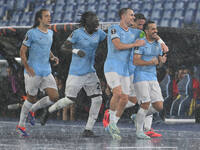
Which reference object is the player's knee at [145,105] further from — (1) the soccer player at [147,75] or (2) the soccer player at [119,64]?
(2) the soccer player at [119,64]

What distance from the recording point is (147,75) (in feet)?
28.2

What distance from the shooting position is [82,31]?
28.9 ft

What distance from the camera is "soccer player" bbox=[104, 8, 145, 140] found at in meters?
8.27

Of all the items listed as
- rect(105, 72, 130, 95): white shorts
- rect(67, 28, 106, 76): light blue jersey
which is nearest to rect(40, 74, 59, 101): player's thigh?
rect(67, 28, 106, 76): light blue jersey

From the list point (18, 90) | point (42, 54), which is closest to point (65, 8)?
point (18, 90)

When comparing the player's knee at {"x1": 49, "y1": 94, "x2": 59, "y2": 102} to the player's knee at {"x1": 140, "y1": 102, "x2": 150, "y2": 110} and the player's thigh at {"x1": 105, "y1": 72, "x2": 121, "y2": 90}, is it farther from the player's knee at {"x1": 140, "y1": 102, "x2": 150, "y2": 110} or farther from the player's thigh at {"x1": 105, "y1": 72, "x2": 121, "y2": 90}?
the player's knee at {"x1": 140, "y1": 102, "x2": 150, "y2": 110}

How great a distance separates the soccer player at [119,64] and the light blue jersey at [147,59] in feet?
0.68

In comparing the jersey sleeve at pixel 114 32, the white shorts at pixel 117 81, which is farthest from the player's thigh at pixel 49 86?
the jersey sleeve at pixel 114 32

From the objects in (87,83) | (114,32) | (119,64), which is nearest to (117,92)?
(119,64)

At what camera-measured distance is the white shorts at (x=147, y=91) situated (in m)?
8.48

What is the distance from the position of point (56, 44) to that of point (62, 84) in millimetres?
1401

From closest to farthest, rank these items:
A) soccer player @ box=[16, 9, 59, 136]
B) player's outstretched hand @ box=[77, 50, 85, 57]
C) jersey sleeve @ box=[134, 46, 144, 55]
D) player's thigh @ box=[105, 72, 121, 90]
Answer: player's thigh @ box=[105, 72, 121, 90] < player's outstretched hand @ box=[77, 50, 85, 57] < jersey sleeve @ box=[134, 46, 144, 55] < soccer player @ box=[16, 9, 59, 136]

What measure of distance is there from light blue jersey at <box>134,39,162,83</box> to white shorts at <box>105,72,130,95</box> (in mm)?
242

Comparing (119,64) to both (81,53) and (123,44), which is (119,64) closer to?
(123,44)
